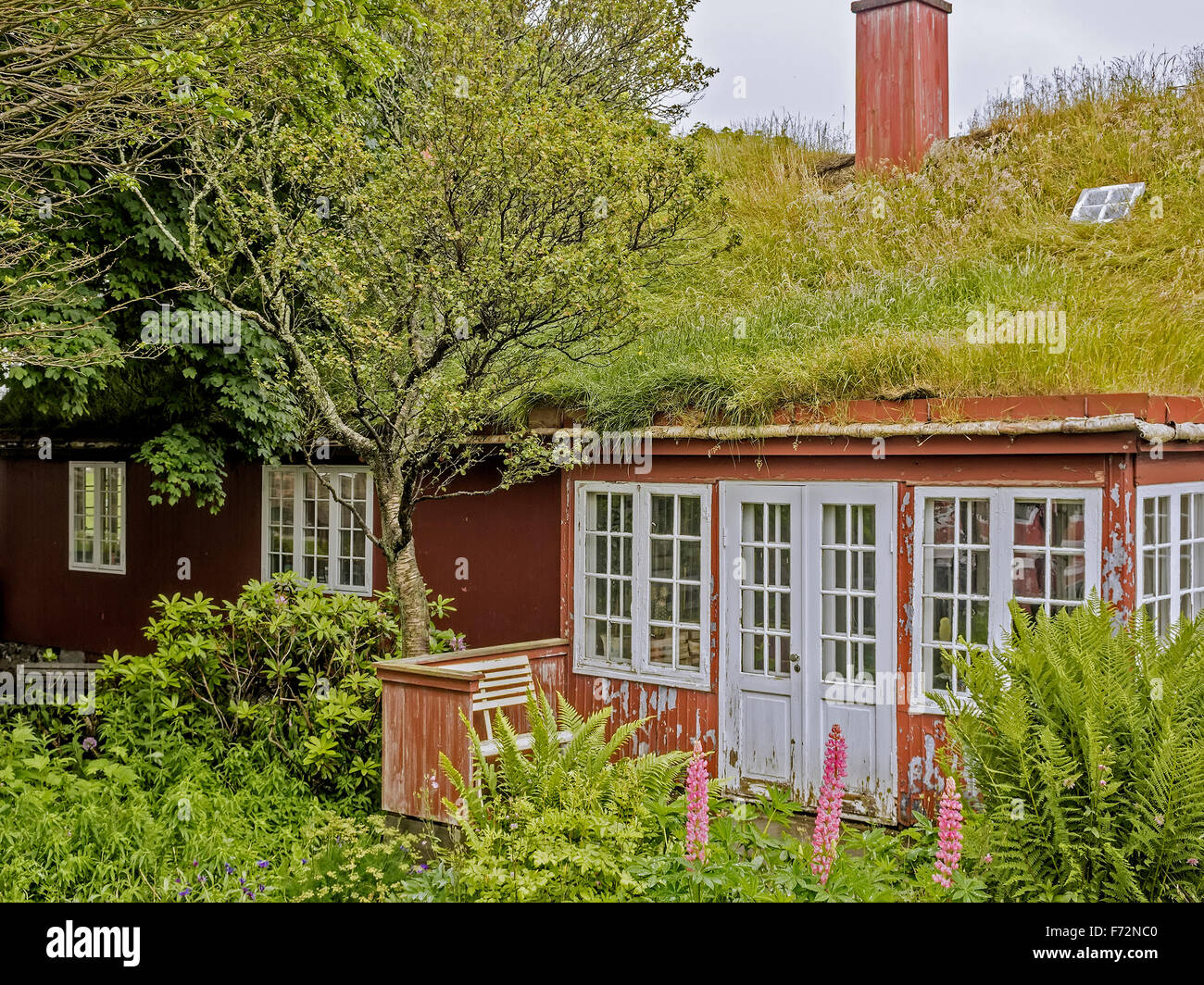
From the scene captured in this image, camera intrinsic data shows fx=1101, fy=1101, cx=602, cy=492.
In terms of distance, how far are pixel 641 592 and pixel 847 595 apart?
1.71 meters

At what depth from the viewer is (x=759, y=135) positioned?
63.0 feet

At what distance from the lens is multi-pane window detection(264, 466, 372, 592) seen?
41.0 feet

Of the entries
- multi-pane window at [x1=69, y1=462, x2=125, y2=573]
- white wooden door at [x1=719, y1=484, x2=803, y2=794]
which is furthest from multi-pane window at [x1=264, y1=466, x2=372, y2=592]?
white wooden door at [x1=719, y1=484, x2=803, y2=794]

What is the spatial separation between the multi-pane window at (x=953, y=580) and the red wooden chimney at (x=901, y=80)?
856cm

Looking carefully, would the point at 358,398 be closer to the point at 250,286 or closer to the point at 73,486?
the point at 250,286

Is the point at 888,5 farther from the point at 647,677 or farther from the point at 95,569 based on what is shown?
the point at 95,569

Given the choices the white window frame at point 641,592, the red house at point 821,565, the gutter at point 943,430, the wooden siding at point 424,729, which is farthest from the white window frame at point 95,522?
the gutter at point 943,430

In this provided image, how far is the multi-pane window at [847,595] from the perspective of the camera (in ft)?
25.0

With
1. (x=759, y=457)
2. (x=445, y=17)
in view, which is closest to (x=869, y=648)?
Result: (x=759, y=457)

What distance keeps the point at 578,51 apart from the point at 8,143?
9431mm

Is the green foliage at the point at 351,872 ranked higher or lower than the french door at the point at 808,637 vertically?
lower

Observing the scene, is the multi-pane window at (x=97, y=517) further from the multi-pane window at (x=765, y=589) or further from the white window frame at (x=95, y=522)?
the multi-pane window at (x=765, y=589)

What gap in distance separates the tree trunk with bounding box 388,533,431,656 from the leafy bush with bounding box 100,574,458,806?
0.53m
